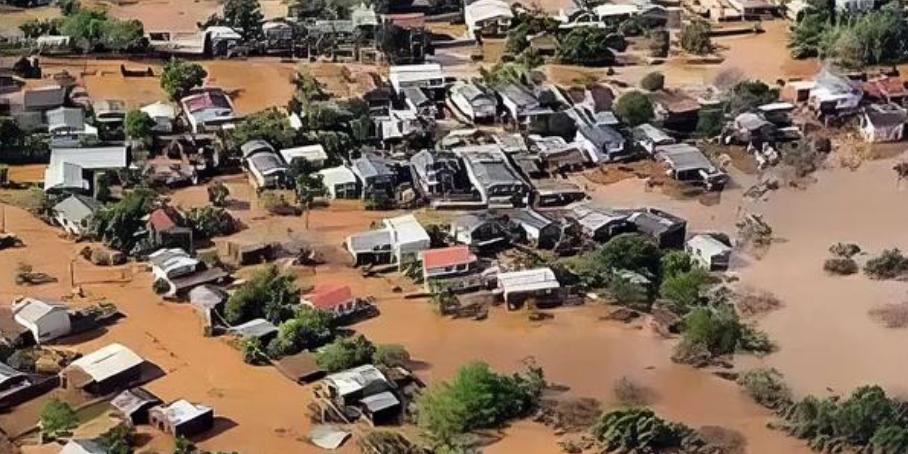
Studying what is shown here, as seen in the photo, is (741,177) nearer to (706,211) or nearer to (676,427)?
(706,211)

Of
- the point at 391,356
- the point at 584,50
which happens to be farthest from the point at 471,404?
the point at 584,50

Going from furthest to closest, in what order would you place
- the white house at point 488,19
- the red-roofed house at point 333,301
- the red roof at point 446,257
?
the white house at point 488,19, the red roof at point 446,257, the red-roofed house at point 333,301

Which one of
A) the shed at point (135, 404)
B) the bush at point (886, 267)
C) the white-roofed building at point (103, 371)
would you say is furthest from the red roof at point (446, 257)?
the bush at point (886, 267)

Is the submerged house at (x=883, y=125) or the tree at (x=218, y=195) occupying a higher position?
the submerged house at (x=883, y=125)

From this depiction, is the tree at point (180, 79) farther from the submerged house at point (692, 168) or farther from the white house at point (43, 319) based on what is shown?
the submerged house at point (692, 168)

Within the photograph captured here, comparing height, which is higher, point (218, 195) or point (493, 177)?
point (493, 177)

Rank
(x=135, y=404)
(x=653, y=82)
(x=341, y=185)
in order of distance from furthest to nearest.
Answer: (x=653, y=82)
(x=341, y=185)
(x=135, y=404)

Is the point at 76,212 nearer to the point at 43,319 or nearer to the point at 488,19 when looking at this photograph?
the point at 43,319

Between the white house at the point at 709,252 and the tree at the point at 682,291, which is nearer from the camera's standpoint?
the tree at the point at 682,291
